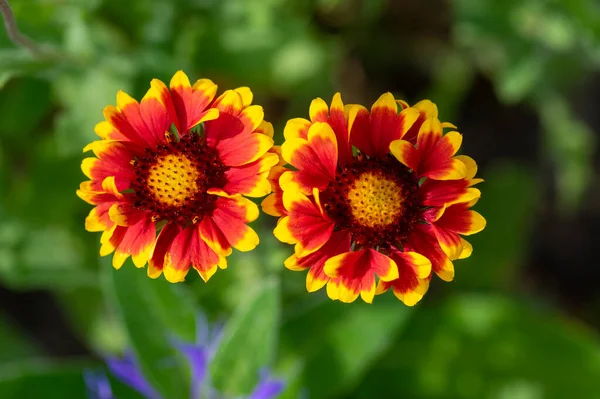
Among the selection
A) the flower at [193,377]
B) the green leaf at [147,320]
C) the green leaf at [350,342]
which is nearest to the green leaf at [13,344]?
the flower at [193,377]

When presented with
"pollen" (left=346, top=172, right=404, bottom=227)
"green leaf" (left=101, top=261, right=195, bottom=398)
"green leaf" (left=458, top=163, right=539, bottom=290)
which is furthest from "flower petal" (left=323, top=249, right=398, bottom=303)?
"green leaf" (left=458, top=163, right=539, bottom=290)

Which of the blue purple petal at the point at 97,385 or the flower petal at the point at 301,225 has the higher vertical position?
the flower petal at the point at 301,225

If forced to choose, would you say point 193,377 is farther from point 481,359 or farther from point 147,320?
point 481,359

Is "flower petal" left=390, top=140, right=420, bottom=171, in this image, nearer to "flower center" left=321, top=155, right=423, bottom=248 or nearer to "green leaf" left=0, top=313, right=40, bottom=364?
"flower center" left=321, top=155, right=423, bottom=248

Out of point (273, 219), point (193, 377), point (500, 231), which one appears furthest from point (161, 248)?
point (500, 231)

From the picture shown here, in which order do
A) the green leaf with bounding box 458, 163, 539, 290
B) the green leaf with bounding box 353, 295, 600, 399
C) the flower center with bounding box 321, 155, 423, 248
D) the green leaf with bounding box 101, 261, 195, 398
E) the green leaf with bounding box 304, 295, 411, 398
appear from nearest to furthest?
the flower center with bounding box 321, 155, 423, 248 → the green leaf with bounding box 101, 261, 195, 398 → the green leaf with bounding box 304, 295, 411, 398 → the green leaf with bounding box 353, 295, 600, 399 → the green leaf with bounding box 458, 163, 539, 290

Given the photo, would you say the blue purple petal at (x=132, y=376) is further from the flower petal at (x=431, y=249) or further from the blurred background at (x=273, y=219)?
the flower petal at (x=431, y=249)
